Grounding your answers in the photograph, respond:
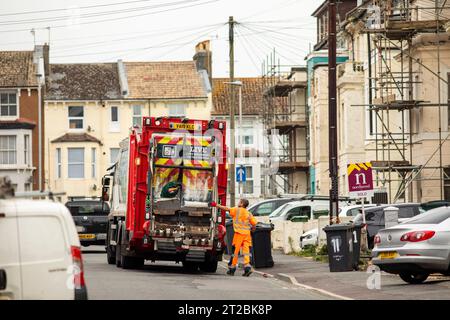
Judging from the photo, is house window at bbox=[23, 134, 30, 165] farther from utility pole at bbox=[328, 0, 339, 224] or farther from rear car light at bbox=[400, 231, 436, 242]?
rear car light at bbox=[400, 231, 436, 242]

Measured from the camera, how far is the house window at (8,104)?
71125 millimetres

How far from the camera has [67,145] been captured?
7700 cm

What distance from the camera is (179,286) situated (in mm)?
22125

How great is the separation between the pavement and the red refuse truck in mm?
2184

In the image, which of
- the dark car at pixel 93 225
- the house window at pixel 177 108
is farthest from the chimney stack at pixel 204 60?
the dark car at pixel 93 225

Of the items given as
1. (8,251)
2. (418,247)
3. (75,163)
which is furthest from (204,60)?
(8,251)

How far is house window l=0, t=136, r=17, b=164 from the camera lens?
69.6 m

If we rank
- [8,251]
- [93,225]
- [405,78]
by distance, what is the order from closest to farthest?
[8,251], [93,225], [405,78]

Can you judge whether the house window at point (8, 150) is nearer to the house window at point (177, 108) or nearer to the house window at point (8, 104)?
the house window at point (8, 104)

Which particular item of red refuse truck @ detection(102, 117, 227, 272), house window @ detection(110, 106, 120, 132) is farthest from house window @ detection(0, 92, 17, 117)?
red refuse truck @ detection(102, 117, 227, 272)

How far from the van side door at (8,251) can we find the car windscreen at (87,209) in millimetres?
26901

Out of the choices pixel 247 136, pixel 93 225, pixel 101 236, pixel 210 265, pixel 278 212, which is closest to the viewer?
pixel 210 265

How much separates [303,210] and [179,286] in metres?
22.4

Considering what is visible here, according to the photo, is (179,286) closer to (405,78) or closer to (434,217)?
(434,217)
